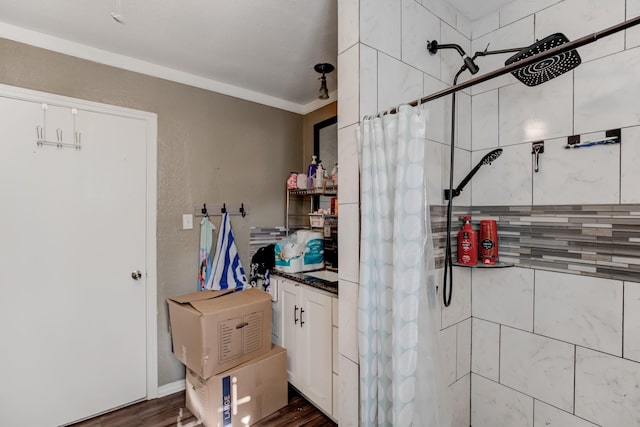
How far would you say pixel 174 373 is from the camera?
2311 millimetres

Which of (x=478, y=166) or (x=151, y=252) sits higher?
(x=478, y=166)

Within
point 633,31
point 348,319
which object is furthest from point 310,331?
point 633,31

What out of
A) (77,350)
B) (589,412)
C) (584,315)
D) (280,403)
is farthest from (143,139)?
(589,412)

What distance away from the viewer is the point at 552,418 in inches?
57.8

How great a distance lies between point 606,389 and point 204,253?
8.01 feet

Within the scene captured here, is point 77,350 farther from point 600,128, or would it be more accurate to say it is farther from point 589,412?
point 600,128

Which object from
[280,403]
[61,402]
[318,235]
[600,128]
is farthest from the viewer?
[318,235]

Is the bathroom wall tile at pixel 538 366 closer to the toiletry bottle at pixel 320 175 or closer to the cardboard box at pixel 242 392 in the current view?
the cardboard box at pixel 242 392

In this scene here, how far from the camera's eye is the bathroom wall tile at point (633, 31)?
4.14ft

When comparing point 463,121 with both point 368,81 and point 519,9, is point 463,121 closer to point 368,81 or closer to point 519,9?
point 519,9

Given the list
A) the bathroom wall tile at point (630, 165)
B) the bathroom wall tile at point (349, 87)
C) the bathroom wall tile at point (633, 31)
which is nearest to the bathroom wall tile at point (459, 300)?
the bathroom wall tile at point (630, 165)

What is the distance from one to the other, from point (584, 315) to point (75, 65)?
10.4 feet

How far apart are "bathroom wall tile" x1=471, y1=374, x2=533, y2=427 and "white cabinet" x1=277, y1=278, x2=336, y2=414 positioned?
83 cm

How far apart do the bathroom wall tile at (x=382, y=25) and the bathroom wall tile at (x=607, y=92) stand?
33.5 inches
